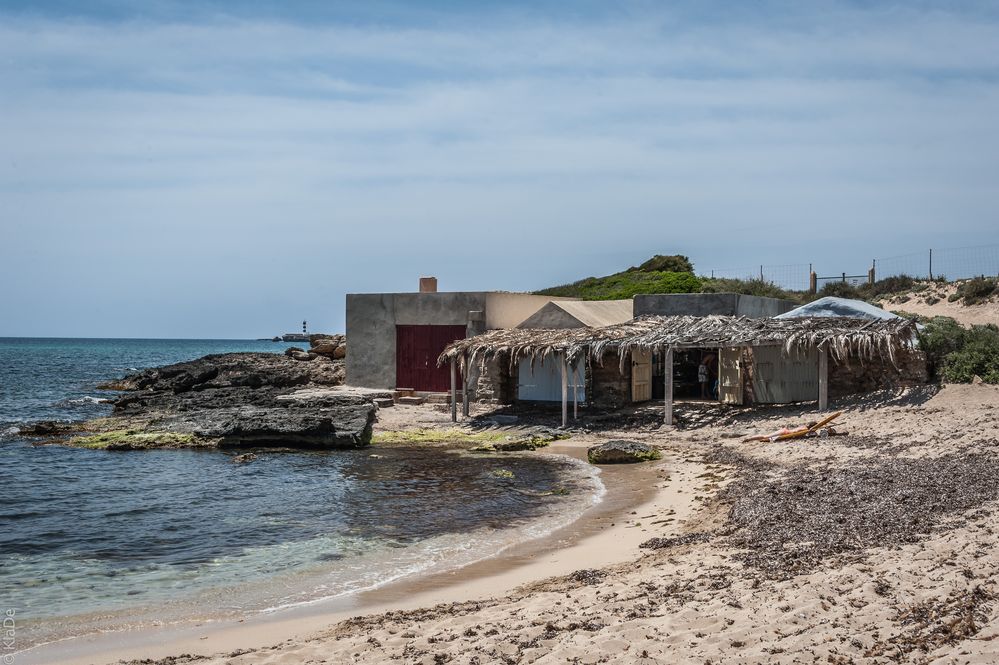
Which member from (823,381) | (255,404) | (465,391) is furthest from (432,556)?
(255,404)

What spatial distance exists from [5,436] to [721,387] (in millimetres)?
19391

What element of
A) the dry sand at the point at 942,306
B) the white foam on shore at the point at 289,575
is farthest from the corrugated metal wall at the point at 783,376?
the dry sand at the point at 942,306

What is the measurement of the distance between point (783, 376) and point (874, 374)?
7.00 ft

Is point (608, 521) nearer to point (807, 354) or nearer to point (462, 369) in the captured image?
point (807, 354)

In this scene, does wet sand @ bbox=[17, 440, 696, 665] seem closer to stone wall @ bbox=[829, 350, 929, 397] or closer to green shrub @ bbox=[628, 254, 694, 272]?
stone wall @ bbox=[829, 350, 929, 397]

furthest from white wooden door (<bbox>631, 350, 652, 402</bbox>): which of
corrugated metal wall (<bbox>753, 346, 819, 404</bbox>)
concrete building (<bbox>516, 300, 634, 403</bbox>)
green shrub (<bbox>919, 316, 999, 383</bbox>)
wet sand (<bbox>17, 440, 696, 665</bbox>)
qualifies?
wet sand (<bbox>17, 440, 696, 665</bbox>)

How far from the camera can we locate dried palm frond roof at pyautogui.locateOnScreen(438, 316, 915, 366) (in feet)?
62.0

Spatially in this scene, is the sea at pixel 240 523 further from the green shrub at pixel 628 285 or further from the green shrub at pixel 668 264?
the green shrub at pixel 668 264

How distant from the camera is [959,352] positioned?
1916 centimetres

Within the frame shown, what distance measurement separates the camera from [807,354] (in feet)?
66.0

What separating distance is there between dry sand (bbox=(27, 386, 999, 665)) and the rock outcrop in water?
10.4 m

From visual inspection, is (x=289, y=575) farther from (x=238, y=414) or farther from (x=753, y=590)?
(x=238, y=414)

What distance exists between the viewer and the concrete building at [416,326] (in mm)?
26891

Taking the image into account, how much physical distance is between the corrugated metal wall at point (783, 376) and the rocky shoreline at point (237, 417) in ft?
31.9
